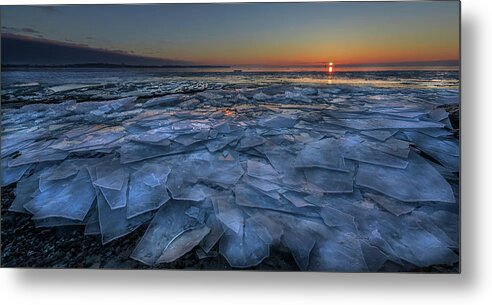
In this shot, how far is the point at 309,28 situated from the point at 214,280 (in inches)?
38.0

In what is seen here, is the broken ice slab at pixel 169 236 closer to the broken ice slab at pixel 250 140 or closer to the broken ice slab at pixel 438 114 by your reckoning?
the broken ice slab at pixel 250 140

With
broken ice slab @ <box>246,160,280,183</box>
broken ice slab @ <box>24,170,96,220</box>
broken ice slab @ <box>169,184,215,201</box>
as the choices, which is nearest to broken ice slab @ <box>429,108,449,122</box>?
broken ice slab @ <box>246,160,280,183</box>

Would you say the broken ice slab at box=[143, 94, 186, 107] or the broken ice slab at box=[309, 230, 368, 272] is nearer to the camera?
the broken ice slab at box=[309, 230, 368, 272]

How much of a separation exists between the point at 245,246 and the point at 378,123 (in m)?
0.63

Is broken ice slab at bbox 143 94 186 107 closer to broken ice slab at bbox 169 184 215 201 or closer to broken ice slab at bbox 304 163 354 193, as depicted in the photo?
broken ice slab at bbox 169 184 215 201

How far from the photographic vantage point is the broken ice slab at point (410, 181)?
1.44 metres

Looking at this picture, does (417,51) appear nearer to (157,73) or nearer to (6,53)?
(157,73)

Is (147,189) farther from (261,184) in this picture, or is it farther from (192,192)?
(261,184)

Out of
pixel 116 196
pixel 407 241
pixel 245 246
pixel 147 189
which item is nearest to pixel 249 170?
pixel 245 246

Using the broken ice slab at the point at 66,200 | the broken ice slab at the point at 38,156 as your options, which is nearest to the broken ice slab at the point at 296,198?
the broken ice slab at the point at 66,200

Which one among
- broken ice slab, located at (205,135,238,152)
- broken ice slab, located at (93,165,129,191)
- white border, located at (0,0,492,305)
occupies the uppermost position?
broken ice slab, located at (205,135,238,152)

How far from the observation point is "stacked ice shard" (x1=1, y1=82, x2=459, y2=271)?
1432 mm

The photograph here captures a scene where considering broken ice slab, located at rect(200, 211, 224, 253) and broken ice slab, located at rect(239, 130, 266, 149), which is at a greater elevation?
broken ice slab, located at rect(239, 130, 266, 149)

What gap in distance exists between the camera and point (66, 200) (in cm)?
148
